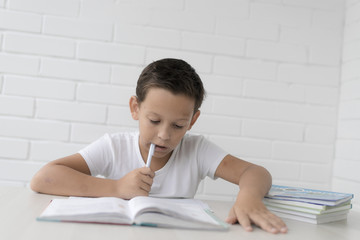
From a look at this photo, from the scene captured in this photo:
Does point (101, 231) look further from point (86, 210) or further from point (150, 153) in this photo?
point (150, 153)

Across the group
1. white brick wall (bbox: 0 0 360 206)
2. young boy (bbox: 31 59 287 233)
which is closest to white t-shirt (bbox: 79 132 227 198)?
young boy (bbox: 31 59 287 233)

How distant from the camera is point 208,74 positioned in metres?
1.75

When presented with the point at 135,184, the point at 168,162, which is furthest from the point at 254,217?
the point at 168,162

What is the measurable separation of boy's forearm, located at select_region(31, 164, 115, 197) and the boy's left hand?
0.36 metres

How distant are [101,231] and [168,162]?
27.4 inches

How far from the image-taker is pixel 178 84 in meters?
1.12

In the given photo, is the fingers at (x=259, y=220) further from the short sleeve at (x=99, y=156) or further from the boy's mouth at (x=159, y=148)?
the short sleeve at (x=99, y=156)

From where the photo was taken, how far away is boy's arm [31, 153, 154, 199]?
974 millimetres

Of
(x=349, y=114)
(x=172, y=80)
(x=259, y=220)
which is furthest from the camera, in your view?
(x=349, y=114)

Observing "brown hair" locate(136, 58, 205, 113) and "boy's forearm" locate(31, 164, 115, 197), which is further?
"brown hair" locate(136, 58, 205, 113)

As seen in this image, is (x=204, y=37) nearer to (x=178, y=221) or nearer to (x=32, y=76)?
(x=32, y=76)

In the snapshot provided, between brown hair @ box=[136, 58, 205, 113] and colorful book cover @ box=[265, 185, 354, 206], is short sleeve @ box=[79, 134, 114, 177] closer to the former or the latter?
brown hair @ box=[136, 58, 205, 113]

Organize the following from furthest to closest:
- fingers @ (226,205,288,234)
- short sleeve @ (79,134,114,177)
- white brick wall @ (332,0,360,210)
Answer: white brick wall @ (332,0,360,210) → short sleeve @ (79,134,114,177) → fingers @ (226,205,288,234)

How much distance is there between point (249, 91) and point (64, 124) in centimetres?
89
